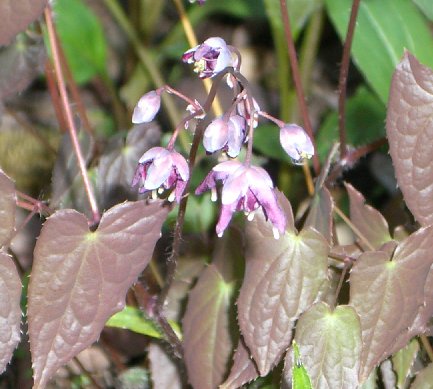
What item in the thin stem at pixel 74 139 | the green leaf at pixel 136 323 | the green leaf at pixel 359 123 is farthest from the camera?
the green leaf at pixel 359 123

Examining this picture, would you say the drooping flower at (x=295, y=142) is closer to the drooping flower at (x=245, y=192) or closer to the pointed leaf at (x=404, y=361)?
the drooping flower at (x=245, y=192)

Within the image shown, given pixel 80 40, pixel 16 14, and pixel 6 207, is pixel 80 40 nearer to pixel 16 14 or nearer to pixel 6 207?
pixel 16 14

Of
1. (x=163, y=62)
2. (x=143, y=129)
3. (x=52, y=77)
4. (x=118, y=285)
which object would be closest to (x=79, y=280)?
(x=118, y=285)

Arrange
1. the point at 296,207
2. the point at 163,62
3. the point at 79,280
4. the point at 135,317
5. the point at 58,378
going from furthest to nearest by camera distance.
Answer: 1. the point at 163,62
2. the point at 296,207
3. the point at 58,378
4. the point at 135,317
5. the point at 79,280

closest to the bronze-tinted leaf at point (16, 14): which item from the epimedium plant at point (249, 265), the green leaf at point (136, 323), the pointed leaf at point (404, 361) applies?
the epimedium plant at point (249, 265)

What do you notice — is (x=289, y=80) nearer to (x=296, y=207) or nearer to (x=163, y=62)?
(x=296, y=207)

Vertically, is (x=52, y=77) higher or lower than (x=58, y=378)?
higher
